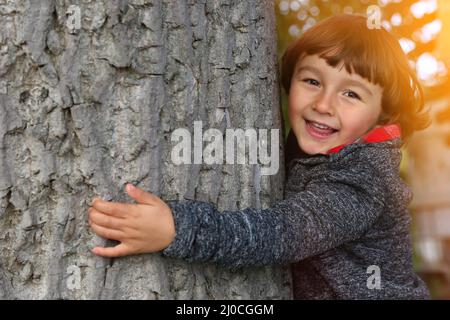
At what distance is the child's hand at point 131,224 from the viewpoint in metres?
1.62

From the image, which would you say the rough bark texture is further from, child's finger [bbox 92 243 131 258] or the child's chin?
the child's chin

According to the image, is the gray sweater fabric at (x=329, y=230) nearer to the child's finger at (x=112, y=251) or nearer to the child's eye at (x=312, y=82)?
the child's finger at (x=112, y=251)

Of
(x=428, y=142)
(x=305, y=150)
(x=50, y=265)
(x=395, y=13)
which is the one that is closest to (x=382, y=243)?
(x=305, y=150)

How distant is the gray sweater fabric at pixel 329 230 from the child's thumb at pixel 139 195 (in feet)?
0.24

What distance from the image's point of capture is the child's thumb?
5.32ft

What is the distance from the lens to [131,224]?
5.32 feet

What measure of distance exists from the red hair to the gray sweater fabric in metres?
0.25

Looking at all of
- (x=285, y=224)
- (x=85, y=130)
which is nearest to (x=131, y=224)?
(x=85, y=130)

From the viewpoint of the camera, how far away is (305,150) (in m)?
2.22

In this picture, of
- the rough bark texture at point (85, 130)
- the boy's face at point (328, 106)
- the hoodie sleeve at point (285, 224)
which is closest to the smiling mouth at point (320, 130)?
the boy's face at point (328, 106)

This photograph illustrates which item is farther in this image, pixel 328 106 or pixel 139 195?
pixel 328 106

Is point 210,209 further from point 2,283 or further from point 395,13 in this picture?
point 395,13

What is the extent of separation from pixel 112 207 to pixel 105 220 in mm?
38

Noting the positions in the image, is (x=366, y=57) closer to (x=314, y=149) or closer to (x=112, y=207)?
(x=314, y=149)
